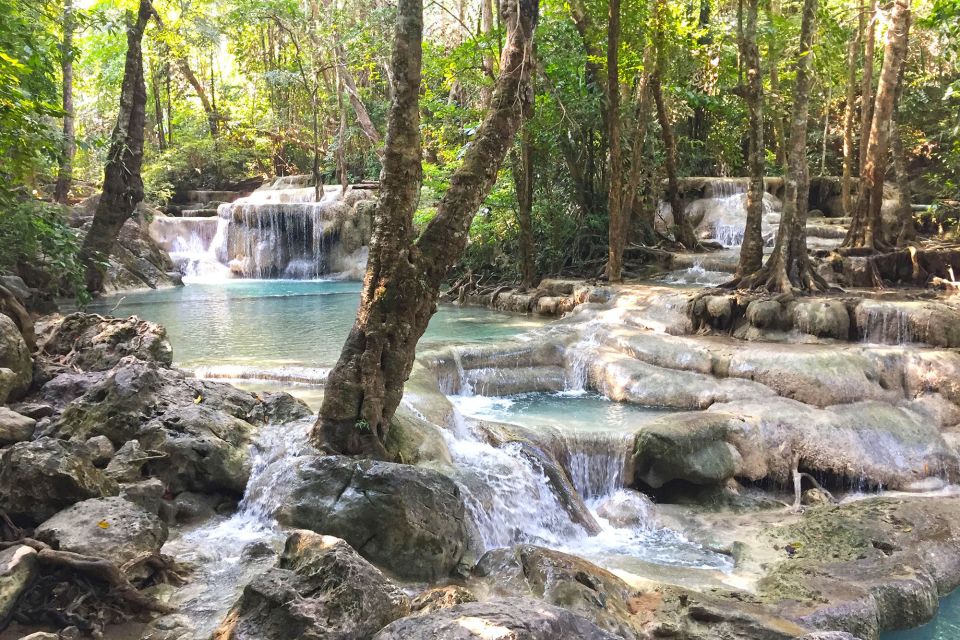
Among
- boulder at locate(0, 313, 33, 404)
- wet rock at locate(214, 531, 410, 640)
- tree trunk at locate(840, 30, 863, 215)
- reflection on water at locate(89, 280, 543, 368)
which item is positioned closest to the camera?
wet rock at locate(214, 531, 410, 640)

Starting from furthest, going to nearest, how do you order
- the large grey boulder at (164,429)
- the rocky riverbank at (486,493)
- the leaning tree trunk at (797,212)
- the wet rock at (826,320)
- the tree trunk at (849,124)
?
the tree trunk at (849,124), the leaning tree trunk at (797,212), the wet rock at (826,320), the large grey boulder at (164,429), the rocky riverbank at (486,493)

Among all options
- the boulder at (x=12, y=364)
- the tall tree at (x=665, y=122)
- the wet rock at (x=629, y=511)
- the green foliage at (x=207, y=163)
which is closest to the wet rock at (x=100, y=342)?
the boulder at (x=12, y=364)

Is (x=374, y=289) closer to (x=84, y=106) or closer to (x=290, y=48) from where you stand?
(x=290, y=48)

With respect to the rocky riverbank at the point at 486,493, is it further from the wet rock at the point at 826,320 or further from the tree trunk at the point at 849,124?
the tree trunk at the point at 849,124

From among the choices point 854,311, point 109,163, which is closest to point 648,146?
point 854,311

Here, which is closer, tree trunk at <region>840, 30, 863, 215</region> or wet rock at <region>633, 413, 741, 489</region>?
wet rock at <region>633, 413, 741, 489</region>

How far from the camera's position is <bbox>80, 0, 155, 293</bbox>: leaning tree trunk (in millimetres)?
10867

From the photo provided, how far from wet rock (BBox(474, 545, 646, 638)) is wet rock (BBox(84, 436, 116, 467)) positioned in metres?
2.79

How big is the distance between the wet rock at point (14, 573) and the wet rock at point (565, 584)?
258 cm

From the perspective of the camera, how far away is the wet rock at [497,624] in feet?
8.64

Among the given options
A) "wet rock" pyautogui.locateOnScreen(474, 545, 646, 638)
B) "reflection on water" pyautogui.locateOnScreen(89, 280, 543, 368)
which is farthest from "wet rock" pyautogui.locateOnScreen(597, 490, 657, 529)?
"reflection on water" pyautogui.locateOnScreen(89, 280, 543, 368)

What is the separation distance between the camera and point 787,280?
1090cm

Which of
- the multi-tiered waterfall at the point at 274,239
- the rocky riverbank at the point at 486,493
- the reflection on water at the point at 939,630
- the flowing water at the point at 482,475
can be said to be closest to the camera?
the rocky riverbank at the point at 486,493

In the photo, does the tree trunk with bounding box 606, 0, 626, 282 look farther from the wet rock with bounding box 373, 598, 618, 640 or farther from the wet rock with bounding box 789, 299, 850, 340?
the wet rock with bounding box 373, 598, 618, 640
